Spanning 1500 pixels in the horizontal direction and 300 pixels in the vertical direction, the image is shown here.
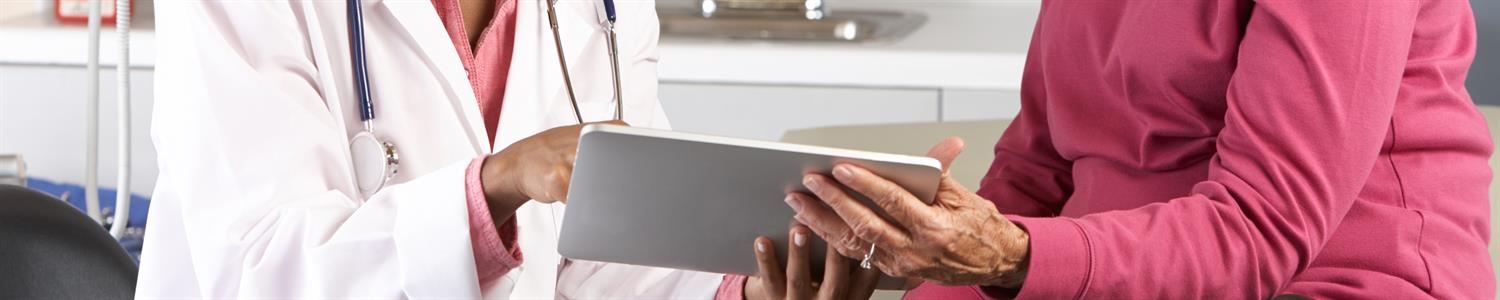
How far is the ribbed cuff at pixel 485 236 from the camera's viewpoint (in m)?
1.00

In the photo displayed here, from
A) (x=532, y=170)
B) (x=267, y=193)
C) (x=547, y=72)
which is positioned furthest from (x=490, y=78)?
(x=532, y=170)

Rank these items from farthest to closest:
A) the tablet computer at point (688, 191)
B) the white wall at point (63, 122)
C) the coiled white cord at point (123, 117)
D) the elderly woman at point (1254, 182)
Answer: the white wall at point (63, 122), the coiled white cord at point (123, 117), the elderly woman at point (1254, 182), the tablet computer at point (688, 191)

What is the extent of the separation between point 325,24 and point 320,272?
22 cm

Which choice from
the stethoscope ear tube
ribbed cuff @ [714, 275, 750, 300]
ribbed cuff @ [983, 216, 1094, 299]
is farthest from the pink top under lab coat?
the stethoscope ear tube

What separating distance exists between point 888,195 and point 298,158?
1.49 ft

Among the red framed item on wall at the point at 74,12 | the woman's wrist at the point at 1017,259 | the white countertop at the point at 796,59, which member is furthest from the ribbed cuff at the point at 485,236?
the red framed item on wall at the point at 74,12

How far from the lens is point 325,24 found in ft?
3.78

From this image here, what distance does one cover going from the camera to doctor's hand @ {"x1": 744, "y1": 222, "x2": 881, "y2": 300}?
0.99m

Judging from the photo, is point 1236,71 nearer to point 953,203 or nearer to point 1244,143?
point 1244,143

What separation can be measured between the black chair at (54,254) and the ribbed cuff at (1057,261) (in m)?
0.74

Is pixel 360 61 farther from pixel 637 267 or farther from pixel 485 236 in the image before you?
pixel 637 267

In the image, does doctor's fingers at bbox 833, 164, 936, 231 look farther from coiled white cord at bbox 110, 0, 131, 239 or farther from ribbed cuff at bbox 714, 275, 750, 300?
coiled white cord at bbox 110, 0, 131, 239

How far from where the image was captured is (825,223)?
914mm

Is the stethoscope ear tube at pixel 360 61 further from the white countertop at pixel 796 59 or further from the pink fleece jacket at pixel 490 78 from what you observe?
the white countertop at pixel 796 59
